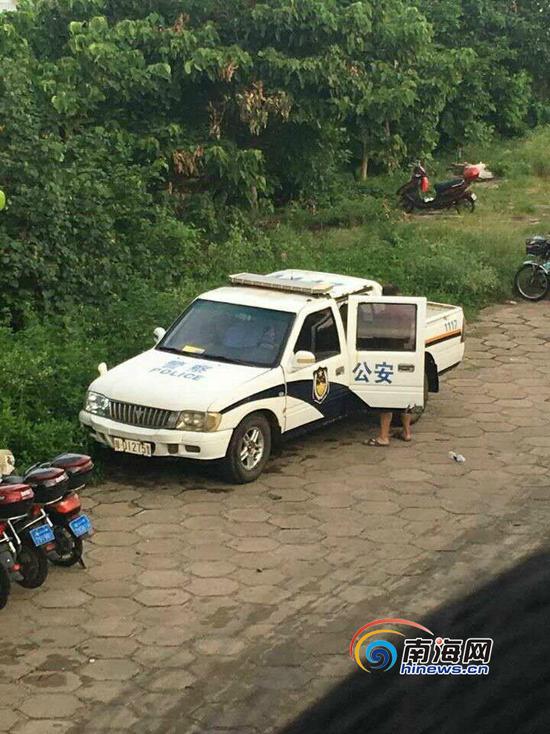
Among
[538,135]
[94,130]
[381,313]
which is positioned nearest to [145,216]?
[94,130]

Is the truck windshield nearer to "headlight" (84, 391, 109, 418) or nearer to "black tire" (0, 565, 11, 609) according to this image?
"headlight" (84, 391, 109, 418)

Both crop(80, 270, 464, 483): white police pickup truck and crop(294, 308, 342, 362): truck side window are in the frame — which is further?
crop(294, 308, 342, 362): truck side window

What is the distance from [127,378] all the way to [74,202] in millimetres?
3953

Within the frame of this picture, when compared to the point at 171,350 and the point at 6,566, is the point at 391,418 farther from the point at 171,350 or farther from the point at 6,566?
the point at 6,566

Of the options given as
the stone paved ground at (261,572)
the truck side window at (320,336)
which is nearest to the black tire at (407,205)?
the stone paved ground at (261,572)

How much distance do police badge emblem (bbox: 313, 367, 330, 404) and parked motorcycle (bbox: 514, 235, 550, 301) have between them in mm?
7148

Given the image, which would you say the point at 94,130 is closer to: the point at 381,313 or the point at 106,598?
the point at 381,313

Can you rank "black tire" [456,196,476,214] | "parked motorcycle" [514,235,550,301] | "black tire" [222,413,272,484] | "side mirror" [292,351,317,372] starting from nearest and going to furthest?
1. "black tire" [222,413,272,484]
2. "side mirror" [292,351,317,372]
3. "parked motorcycle" [514,235,550,301]
4. "black tire" [456,196,476,214]

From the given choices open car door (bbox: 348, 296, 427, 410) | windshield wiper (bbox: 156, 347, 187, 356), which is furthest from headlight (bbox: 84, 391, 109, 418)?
open car door (bbox: 348, 296, 427, 410)

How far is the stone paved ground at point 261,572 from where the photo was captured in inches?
276

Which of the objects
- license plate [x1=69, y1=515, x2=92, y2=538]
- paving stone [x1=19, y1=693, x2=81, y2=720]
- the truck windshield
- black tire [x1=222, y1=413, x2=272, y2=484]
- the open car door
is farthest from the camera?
the open car door

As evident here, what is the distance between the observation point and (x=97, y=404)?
413 inches

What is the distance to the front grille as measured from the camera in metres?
10.1

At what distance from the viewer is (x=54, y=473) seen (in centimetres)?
845
